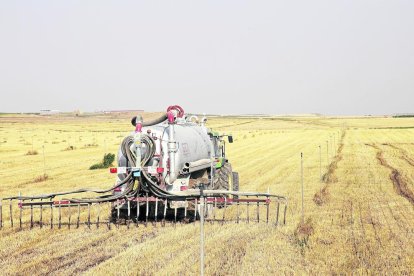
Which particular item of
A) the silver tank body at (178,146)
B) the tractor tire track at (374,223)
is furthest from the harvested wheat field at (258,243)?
the silver tank body at (178,146)

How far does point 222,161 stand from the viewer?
59.4ft

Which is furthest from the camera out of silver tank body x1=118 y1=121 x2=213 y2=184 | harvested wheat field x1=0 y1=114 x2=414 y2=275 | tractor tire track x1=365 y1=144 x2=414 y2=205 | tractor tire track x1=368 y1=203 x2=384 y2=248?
tractor tire track x1=365 y1=144 x2=414 y2=205

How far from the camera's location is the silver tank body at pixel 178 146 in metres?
13.9

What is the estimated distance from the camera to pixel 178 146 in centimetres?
1417

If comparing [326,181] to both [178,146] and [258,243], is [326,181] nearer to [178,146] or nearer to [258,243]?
[178,146]

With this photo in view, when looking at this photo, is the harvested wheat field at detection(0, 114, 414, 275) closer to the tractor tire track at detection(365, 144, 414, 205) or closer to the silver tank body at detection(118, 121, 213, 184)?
the tractor tire track at detection(365, 144, 414, 205)

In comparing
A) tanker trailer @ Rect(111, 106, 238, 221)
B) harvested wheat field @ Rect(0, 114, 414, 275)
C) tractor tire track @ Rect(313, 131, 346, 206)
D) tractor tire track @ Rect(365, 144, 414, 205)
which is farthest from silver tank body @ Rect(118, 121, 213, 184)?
tractor tire track @ Rect(365, 144, 414, 205)

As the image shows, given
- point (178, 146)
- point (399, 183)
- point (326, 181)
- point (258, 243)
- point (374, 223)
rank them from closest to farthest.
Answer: point (258, 243) < point (374, 223) < point (178, 146) < point (399, 183) < point (326, 181)

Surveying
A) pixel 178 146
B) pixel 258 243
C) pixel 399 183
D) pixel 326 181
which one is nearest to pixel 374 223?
pixel 258 243

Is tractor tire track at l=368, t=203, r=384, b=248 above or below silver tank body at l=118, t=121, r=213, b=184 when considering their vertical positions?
below

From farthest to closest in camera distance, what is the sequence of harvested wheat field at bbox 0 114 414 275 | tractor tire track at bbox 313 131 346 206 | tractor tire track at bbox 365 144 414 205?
tractor tire track at bbox 365 144 414 205 → tractor tire track at bbox 313 131 346 206 → harvested wheat field at bbox 0 114 414 275

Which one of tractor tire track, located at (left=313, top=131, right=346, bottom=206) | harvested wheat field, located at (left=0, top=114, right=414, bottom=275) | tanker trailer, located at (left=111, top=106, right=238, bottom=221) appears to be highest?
tanker trailer, located at (left=111, top=106, right=238, bottom=221)

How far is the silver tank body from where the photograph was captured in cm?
1391

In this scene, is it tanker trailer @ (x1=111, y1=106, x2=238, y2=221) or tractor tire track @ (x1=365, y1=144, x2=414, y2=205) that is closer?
tanker trailer @ (x1=111, y1=106, x2=238, y2=221)
